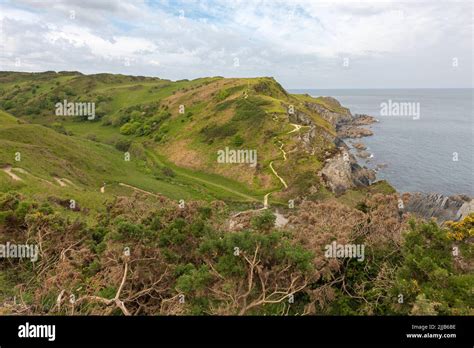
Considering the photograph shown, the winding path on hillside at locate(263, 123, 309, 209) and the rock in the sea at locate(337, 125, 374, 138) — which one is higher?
the rock in the sea at locate(337, 125, 374, 138)

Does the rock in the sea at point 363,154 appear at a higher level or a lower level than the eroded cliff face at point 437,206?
higher

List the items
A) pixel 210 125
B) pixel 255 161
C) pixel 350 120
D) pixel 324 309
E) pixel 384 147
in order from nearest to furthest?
1. pixel 324 309
2. pixel 255 161
3. pixel 210 125
4. pixel 384 147
5. pixel 350 120

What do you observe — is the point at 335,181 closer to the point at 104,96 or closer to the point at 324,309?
Result: the point at 324,309

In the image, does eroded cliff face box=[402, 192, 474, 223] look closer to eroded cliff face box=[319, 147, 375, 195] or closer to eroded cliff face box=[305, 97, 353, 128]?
eroded cliff face box=[319, 147, 375, 195]

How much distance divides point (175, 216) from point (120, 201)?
7202 millimetres

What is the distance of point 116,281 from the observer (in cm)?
1307

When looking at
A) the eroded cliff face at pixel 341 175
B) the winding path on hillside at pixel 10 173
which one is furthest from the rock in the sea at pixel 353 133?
the winding path on hillside at pixel 10 173

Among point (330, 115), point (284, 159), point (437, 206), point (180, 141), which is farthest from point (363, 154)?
point (180, 141)

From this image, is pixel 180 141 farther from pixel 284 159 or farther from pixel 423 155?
pixel 423 155

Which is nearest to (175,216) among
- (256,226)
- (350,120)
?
(256,226)

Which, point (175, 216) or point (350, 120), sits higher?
point (350, 120)

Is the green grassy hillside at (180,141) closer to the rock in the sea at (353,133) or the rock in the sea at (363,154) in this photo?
the rock in the sea at (363,154)

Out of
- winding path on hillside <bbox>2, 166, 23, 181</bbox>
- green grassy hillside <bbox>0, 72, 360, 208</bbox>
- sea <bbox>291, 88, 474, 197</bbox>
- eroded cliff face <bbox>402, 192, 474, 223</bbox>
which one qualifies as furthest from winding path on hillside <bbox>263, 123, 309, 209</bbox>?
winding path on hillside <bbox>2, 166, 23, 181</bbox>
